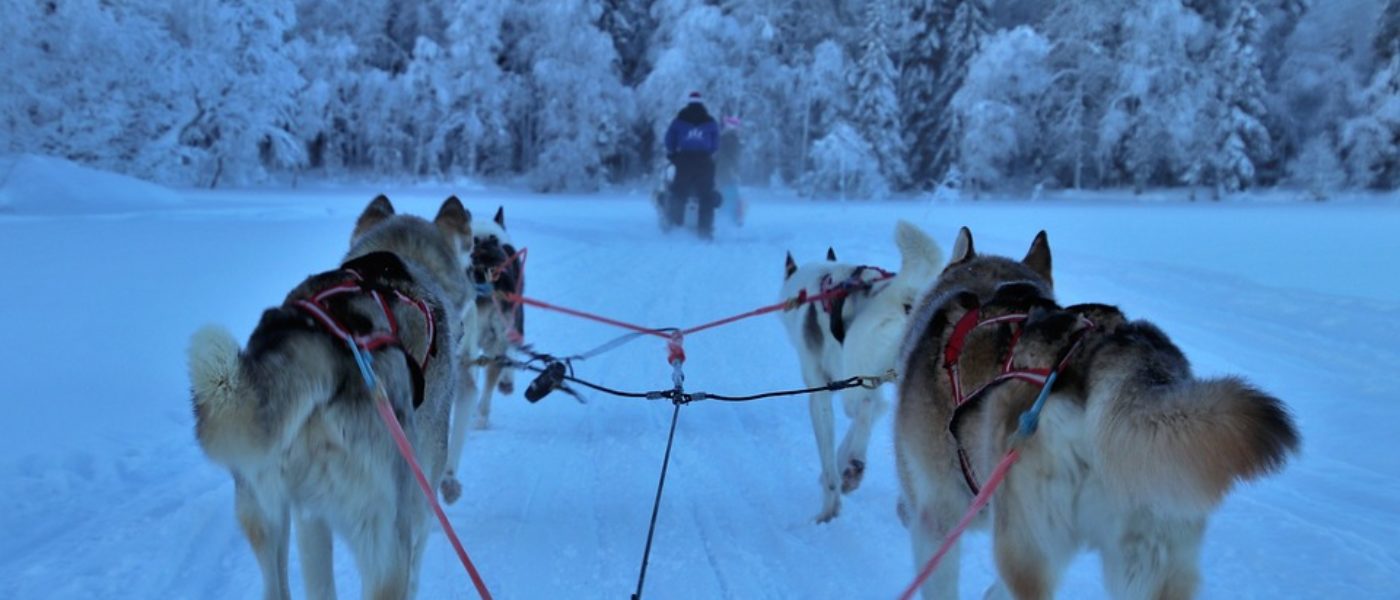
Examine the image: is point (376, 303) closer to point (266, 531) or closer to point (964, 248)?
point (266, 531)

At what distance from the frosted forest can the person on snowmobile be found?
1537 cm

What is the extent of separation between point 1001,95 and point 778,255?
831 inches

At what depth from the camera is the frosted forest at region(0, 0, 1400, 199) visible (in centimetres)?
3130

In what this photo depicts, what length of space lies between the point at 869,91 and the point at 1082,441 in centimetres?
3232

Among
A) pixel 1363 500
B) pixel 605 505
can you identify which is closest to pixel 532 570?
pixel 605 505

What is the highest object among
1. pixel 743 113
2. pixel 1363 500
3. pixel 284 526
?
pixel 743 113

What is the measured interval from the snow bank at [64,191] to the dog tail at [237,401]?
1255cm

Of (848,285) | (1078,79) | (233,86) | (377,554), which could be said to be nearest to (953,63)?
(1078,79)

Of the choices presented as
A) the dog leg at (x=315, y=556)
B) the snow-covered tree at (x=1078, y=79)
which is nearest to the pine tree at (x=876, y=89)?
the snow-covered tree at (x=1078, y=79)

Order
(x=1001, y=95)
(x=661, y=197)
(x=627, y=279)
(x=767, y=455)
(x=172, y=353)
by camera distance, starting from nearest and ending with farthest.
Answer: (x=767, y=455)
(x=172, y=353)
(x=627, y=279)
(x=661, y=197)
(x=1001, y=95)

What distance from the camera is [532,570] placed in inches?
140

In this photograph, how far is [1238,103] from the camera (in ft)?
105

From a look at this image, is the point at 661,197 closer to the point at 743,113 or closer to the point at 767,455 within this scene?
the point at 767,455

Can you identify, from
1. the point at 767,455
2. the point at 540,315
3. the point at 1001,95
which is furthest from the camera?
the point at 1001,95
